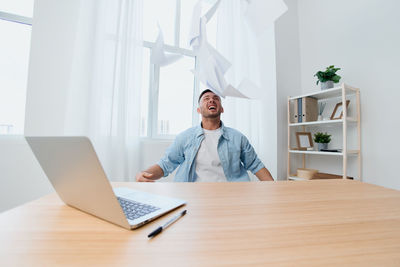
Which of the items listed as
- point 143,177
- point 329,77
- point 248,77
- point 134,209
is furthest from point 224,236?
point 329,77

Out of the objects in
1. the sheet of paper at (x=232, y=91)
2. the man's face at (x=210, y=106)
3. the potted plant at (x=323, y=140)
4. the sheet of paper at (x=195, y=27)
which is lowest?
the potted plant at (x=323, y=140)

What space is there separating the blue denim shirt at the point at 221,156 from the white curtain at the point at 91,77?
1.40 ft

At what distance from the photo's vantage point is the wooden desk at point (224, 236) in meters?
0.25

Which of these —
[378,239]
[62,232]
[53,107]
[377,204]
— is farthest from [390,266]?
[53,107]

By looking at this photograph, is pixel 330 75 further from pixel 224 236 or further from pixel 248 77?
pixel 224 236

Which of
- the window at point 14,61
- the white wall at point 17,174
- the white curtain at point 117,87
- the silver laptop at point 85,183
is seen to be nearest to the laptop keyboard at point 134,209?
the silver laptop at point 85,183

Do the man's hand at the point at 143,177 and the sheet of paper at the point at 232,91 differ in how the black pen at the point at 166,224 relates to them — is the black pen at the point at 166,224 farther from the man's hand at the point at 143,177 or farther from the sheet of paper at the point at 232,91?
the man's hand at the point at 143,177

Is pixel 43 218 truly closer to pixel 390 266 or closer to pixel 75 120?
pixel 390 266

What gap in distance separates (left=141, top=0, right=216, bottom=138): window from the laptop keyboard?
1.33 metres

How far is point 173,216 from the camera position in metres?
0.40

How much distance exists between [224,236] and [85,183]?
28 cm

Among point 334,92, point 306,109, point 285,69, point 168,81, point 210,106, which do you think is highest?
point 285,69

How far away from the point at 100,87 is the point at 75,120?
0.32 m

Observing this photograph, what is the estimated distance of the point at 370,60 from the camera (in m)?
1.64
